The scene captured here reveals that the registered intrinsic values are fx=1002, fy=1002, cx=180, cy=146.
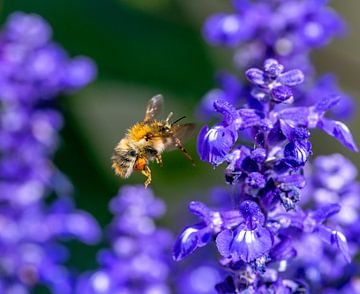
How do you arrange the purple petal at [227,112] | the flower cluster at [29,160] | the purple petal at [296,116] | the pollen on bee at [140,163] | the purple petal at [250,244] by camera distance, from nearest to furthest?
the purple petal at [250,244] → the purple petal at [227,112] → the purple petal at [296,116] → the pollen on bee at [140,163] → the flower cluster at [29,160]

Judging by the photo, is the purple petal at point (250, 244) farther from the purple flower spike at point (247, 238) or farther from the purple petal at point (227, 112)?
the purple petal at point (227, 112)

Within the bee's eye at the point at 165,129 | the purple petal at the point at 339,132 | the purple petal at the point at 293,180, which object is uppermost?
the purple petal at the point at 339,132

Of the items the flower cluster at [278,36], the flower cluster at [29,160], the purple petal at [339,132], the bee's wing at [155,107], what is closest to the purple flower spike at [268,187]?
the purple petal at [339,132]

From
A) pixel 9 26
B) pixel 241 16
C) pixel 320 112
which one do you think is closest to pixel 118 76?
pixel 9 26

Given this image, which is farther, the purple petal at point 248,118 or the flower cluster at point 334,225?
the flower cluster at point 334,225

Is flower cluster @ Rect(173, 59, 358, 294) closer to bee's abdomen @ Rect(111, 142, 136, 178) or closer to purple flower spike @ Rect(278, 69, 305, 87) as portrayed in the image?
purple flower spike @ Rect(278, 69, 305, 87)

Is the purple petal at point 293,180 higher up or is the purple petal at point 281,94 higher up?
the purple petal at point 281,94

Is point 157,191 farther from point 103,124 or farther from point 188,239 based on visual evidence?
point 188,239

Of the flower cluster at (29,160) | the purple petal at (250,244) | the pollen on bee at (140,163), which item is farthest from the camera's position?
the flower cluster at (29,160)
